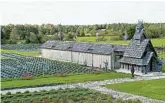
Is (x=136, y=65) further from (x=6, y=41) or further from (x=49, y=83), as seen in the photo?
(x=6, y=41)

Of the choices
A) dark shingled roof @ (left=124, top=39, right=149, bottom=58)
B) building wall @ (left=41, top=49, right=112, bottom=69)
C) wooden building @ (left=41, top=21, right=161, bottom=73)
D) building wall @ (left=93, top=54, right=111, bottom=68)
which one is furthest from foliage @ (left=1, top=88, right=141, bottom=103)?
building wall @ (left=41, top=49, right=112, bottom=69)

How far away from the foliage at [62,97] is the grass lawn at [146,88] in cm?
301

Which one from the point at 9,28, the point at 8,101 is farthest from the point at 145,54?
the point at 9,28

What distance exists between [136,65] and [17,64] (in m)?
15.3

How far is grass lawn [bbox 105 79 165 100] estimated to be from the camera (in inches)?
1092

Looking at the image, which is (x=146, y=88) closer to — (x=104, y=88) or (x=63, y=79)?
(x=104, y=88)

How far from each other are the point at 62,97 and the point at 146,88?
8.07m

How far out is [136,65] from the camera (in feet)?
133

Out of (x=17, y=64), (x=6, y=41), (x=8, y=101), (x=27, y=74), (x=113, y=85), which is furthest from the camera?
(x=6, y=41)

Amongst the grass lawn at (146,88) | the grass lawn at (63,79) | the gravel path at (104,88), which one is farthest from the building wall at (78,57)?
the grass lawn at (146,88)

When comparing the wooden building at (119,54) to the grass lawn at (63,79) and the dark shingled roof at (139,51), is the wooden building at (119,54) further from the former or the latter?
the grass lawn at (63,79)

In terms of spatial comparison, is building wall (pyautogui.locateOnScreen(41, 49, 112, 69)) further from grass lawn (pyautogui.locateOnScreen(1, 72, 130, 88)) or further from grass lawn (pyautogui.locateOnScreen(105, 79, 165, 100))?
grass lawn (pyautogui.locateOnScreen(105, 79, 165, 100))

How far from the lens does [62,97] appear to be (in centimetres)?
2559

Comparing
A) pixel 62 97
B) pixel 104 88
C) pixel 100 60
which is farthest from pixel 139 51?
pixel 62 97
